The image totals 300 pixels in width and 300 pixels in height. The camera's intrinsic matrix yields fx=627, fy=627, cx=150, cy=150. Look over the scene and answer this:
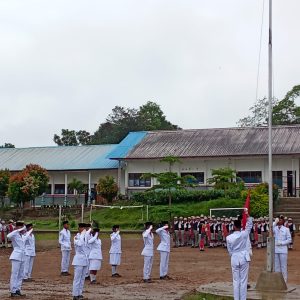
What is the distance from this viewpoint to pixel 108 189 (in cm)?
4388

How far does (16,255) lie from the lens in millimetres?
15461

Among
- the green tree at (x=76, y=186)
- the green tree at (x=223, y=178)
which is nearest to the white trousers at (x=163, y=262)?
the green tree at (x=223, y=178)

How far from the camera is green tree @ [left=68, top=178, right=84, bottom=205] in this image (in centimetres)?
4734

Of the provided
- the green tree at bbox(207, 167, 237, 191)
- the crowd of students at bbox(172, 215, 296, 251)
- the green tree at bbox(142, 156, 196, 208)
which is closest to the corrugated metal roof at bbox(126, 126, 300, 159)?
the green tree at bbox(207, 167, 237, 191)

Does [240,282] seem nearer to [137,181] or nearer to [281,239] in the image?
[281,239]

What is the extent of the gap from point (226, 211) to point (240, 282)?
75.9 feet

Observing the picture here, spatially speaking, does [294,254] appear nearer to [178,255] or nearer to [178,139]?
[178,255]

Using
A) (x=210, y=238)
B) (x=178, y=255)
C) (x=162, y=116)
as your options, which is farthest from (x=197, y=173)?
(x=162, y=116)

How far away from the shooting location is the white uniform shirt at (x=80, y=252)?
1497 centimetres

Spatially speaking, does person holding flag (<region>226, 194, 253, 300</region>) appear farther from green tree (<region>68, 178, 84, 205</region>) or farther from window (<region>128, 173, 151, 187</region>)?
green tree (<region>68, 178, 84, 205</region>)

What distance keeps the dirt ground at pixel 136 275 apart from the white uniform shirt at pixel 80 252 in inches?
31.6

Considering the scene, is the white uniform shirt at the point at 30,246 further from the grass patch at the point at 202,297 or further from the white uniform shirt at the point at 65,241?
the grass patch at the point at 202,297

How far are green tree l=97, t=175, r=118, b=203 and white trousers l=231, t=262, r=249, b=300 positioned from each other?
1230 inches

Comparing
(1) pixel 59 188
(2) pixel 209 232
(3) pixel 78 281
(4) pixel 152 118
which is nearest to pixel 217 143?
(1) pixel 59 188
